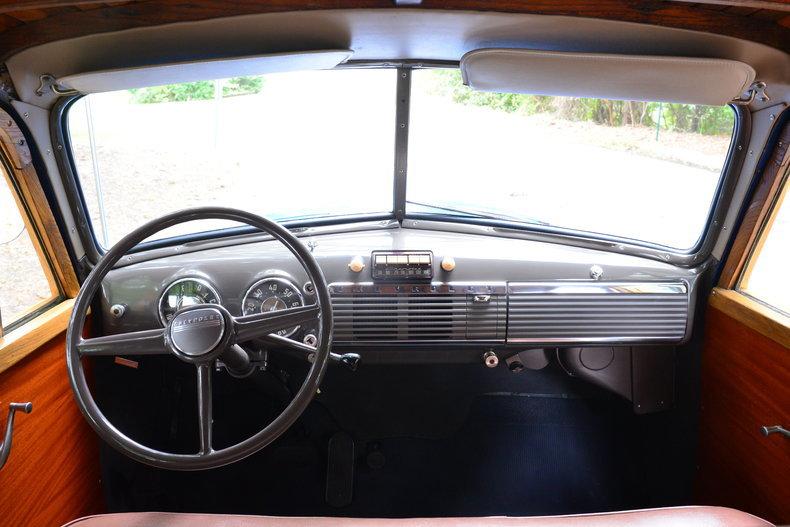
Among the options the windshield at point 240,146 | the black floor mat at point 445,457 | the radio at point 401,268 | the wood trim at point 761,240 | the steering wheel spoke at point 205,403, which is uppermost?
the windshield at point 240,146

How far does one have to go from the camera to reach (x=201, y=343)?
1674 millimetres

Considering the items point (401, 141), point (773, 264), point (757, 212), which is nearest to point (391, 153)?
point (401, 141)

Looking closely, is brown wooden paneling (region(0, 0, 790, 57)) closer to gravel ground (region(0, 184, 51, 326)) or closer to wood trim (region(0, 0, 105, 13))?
wood trim (region(0, 0, 105, 13))

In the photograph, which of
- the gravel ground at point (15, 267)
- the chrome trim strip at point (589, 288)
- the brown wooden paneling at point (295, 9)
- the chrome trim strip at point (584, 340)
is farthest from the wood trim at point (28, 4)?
the chrome trim strip at point (584, 340)

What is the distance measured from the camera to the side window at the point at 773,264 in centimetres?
227

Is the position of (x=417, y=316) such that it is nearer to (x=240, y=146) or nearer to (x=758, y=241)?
(x=240, y=146)

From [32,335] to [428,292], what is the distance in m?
1.43

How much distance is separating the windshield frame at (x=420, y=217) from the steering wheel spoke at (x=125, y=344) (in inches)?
35.3

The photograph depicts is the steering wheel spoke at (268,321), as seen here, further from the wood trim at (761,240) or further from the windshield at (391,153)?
the wood trim at (761,240)

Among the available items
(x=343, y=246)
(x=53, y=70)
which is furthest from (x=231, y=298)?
(x=53, y=70)

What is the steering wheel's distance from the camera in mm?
1633

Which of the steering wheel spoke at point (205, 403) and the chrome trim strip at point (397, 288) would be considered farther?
the chrome trim strip at point (397, 288)

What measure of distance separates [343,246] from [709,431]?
Answer: 5.87ft

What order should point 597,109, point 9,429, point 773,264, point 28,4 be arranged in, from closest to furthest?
point 28,4 → point 9,429 → point 773,264 → point 597,109
